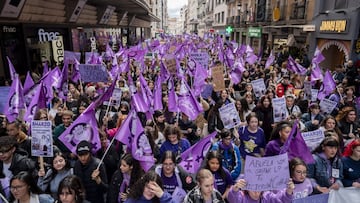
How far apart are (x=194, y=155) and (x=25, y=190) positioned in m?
2.09

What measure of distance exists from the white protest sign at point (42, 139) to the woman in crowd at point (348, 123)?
5.16 metres

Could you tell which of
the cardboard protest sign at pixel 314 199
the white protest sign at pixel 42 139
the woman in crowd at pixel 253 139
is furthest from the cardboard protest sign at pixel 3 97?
the cardboard protest sign at pixel 314 199

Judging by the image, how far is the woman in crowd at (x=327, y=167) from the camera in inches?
159

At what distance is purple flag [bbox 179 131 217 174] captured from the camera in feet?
14.0

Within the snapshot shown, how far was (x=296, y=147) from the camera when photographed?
4109mm

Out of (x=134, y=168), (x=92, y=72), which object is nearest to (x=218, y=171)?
(x=134, y=168)

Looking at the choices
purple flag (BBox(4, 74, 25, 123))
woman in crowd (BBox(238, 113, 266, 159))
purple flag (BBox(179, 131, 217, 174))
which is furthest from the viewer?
purple flag (BBox(4, 74, 25, 123))

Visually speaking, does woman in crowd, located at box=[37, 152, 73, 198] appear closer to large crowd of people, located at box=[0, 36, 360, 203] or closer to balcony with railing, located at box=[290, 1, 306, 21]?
large crowd of people, located at box=[0, 36, 360, 203]

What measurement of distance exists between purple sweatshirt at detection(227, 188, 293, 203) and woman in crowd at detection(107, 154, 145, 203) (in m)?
1.19

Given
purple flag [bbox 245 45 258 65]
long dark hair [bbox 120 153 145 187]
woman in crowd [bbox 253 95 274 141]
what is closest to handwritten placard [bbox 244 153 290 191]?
long dark hair [bbox 120 153 145 187]

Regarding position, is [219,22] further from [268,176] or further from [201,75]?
[268,176]

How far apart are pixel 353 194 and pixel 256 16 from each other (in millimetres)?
28628

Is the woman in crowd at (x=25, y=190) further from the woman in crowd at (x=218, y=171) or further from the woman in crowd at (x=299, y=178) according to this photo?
the woman in crowd at (x=299, y=178)

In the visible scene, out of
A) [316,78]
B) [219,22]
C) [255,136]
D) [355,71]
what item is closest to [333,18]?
[355,71]
